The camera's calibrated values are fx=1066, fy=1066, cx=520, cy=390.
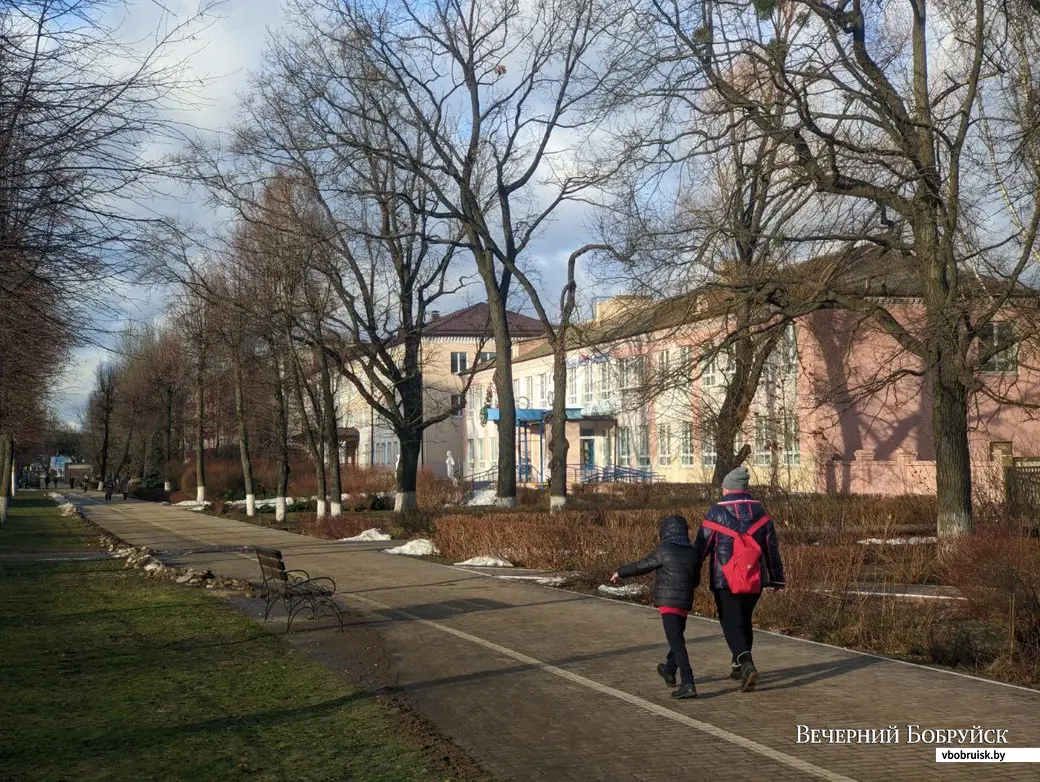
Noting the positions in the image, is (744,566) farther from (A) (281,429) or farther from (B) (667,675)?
(A) (281,429)

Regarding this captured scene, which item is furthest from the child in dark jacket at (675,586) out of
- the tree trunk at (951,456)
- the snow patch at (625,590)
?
the tree trunk at (951,456)

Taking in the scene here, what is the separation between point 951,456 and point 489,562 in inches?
328

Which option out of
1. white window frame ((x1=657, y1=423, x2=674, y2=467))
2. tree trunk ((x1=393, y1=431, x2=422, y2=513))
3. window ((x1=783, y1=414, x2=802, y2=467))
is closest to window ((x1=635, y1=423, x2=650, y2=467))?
white window frame ((x1=657, y1=423, x2=674, y2=467))

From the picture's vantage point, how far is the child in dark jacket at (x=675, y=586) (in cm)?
824

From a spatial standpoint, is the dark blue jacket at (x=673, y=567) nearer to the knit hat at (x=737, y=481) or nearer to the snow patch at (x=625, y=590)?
the knit hat at (x=737, y=481)

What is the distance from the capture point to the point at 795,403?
3200 centimetres

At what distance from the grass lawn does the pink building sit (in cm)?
976

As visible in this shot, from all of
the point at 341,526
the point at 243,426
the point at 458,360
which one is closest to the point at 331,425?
the point at 341,526

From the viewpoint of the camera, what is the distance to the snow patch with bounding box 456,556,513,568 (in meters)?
19.6

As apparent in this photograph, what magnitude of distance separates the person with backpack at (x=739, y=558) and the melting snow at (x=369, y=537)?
19346mm

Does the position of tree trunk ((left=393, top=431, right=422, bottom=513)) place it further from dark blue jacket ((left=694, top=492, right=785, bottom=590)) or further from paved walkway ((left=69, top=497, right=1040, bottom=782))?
dark blue jacket ((left=694, top=492, right=785, bottom=590))

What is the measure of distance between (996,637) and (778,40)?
999 cm

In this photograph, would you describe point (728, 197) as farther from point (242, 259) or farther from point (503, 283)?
point (242, 259)

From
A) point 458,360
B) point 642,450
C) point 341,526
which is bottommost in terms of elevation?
point 341,526
